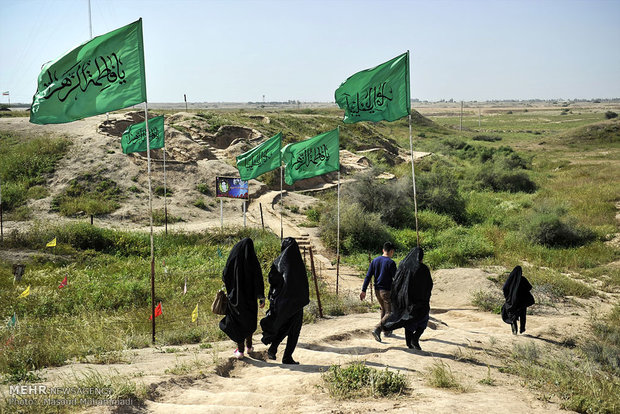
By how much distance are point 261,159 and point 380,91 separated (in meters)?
5.45

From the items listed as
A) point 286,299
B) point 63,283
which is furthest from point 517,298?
point 63,283

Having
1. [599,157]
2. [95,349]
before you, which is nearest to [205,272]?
[95,349]

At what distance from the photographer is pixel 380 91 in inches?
403

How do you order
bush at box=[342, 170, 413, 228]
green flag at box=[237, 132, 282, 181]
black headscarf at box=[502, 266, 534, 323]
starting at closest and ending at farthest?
black headscarf at box=[502, 266, 534, 323] → green flag at box=[237, 132, 282, 181] → bush at box=[342, 170, 413, 228]

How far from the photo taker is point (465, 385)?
5.33 metres

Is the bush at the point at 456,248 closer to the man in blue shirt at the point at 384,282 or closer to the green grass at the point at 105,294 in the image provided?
the green grass at the point at 105,294

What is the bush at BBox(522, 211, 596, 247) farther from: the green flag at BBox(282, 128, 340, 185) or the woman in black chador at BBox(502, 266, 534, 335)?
the woman in black chador at BBox(502, 266, 534, 335)

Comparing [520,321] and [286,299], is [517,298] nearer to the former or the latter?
[520,321]

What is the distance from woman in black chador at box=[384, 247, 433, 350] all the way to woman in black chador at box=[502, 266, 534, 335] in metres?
2.06

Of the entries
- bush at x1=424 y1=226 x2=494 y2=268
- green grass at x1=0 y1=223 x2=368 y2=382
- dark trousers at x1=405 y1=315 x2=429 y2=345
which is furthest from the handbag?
bush at x1=424 y1=226 x2=494 y2=268

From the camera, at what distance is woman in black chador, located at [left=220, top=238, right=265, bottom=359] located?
621 centimetres

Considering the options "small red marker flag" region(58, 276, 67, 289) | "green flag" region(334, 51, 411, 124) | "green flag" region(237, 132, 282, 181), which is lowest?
"small red marker flag" region(58, 276, 67, 289)

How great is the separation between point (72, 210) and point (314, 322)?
1479cm

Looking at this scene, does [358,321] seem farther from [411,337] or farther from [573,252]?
[573,252]
